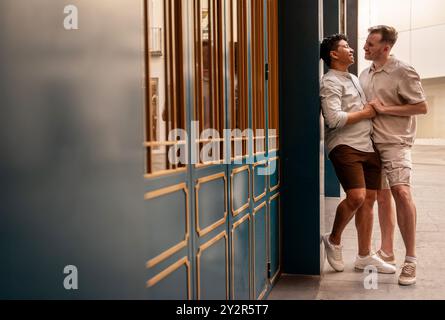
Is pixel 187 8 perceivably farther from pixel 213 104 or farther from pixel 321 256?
pixel 321 256

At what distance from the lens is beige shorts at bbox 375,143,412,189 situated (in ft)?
14.4

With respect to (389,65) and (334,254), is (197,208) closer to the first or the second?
(334,254)

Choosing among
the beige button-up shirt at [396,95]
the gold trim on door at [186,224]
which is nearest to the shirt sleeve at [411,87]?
the beige button-up shirt at [396,95]

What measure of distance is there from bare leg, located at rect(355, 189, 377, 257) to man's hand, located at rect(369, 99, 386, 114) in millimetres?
694

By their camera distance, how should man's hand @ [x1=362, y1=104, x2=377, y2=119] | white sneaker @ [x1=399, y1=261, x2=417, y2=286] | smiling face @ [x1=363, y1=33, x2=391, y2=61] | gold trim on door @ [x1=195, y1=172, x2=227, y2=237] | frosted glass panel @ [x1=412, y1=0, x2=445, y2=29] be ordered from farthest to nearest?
frosted glass panel @ [x1=412, y1=0, x2=445, y2=29] < smiling face @ [x1=363, y1=33, x2=391, y2=61] < man's hand @ [x1=362, y1=104, x2=377, y2=119] < white sneaker @ [x1=399, y1=261, x2=417, y2=286] < gold trim on door @ [x1=195, y1=172, x2=227, y2=237]

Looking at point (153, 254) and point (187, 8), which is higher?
point (187, 8)

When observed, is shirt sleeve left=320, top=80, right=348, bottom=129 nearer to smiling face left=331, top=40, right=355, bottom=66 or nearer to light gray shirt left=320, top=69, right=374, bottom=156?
light gray shirt left=320, top=69, right=374, bottom=156

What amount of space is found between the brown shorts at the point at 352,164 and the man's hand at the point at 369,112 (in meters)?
0.29

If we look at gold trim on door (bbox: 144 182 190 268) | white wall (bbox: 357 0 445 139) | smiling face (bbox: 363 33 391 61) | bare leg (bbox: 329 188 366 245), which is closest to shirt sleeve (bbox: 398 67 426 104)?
smiling face (bbox: 363 33 391 61)
